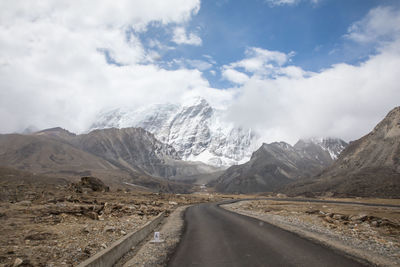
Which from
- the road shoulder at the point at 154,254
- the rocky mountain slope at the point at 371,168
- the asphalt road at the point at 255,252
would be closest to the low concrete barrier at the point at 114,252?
the road shoulder at the point at 154,254

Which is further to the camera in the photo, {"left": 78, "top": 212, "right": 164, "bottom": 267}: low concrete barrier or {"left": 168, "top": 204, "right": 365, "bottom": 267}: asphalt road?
{"left": 168, "top": 204, "right": 365, "bottom": 267}: asphalt road

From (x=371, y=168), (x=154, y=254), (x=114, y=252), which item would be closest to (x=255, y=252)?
(x=154, y=254)

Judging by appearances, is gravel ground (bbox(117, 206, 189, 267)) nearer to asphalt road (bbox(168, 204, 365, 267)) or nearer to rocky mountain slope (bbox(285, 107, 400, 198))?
asphalt road (bbox(168, 204, 365, 267))

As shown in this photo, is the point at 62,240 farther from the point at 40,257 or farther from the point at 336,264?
the point at 336,264

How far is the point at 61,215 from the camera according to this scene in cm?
2020

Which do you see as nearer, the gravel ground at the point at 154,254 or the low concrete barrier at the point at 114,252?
the low concrete barrier at the point at 114,252

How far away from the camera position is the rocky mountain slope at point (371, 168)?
116 metres

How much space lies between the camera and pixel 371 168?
137m

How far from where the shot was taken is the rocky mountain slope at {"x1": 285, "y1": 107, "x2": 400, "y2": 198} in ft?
382

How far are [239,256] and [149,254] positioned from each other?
3960 mm

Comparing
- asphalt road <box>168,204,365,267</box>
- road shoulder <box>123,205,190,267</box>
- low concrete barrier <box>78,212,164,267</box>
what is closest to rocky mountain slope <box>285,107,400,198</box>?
asphalt road <box>168,204,365,267</box>

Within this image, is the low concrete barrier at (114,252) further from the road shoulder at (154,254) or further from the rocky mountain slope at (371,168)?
the rocky mountain slope at (371,168)

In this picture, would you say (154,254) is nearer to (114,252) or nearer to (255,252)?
(114,252)

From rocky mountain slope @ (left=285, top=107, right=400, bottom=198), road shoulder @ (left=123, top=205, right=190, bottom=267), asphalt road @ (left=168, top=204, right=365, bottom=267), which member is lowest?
road shoulder @ (left=123, top=205, right=190, bottom=267)
